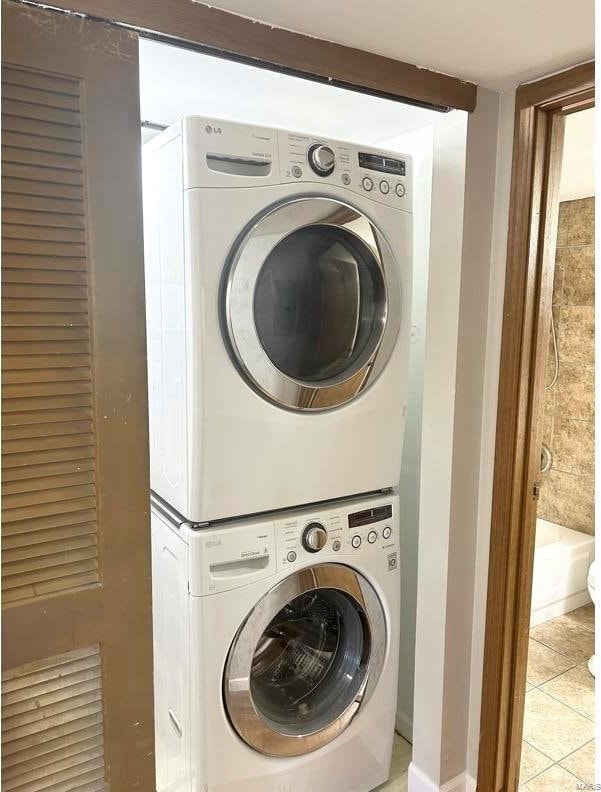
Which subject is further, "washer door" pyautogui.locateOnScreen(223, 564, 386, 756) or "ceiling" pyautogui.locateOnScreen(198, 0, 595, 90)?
"washer door" pyautogui.locateOnScreen(223, 564, 386, 756)

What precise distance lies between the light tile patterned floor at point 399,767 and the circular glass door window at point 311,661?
0.42 m

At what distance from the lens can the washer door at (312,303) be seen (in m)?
1.38

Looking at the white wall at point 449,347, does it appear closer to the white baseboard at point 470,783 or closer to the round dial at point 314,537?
the white baseboard at point 470,783

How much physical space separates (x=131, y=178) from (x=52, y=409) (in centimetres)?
45

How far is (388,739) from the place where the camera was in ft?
6.00

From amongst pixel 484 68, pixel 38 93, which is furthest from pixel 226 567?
pixel 484 68

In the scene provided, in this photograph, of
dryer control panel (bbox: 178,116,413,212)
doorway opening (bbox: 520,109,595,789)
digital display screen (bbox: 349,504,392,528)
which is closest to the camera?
dryer control panel (bbox: 178,116,413,212)

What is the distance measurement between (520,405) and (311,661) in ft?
3.08

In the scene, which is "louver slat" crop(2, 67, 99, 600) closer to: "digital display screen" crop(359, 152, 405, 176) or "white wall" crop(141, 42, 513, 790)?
"white wall" crop(141, 42, 513, 790)

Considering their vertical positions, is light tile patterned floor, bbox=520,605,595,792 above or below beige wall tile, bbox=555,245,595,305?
below

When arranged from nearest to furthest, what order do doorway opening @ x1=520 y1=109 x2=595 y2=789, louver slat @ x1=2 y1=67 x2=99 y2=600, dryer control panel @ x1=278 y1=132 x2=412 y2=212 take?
louver slat @ x1=2 y1=67 x2=99 y2=600 → dryer control panel @ x1=278 y1=132 x2=412 y2=212 → doorway opening @ x1=520 y1=109 x2=595 y2=789

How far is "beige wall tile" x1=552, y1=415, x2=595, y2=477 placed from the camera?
323cm

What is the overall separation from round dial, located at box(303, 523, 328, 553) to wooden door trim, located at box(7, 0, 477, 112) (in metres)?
1.06

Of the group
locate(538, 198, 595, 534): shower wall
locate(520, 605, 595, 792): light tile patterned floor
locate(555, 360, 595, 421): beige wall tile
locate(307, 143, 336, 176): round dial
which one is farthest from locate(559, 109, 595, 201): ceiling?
locate(520, 605, 595, 792): light tile patterned floor
